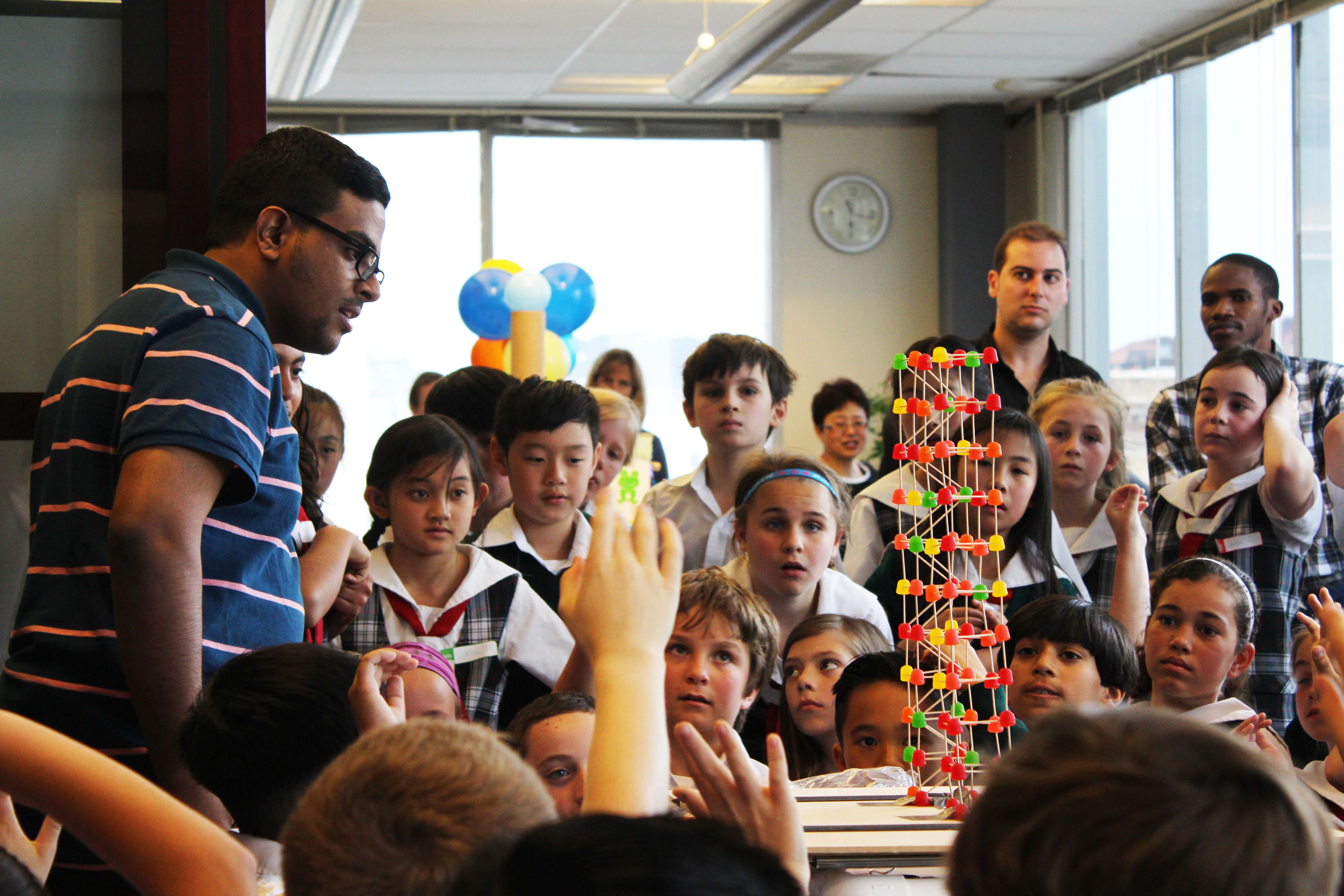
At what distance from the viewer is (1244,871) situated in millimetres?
583

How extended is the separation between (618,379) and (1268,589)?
3.18m

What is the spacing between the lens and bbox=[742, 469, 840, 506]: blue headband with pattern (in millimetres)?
2492

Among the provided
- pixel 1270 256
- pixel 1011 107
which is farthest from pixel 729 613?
pixel 1011 107

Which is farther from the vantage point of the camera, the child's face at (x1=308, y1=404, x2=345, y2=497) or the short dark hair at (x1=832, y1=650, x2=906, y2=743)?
the child's face at (x1=308, y1=404, x2=345, y2=497)

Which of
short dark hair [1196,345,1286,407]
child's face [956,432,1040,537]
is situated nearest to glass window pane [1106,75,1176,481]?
short dark hair [1196,345,1286,407]

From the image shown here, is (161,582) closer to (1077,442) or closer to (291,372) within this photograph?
(291,372)

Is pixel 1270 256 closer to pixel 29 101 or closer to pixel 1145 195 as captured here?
pixel 1145 195

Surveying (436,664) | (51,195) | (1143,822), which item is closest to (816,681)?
(436,664)

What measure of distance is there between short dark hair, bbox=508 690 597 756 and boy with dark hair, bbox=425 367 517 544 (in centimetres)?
126

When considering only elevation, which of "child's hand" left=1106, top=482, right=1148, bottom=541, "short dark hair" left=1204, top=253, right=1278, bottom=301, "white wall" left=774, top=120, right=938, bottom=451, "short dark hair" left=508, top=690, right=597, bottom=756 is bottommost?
"short dark hair" left=508, top=690, right=597, bottom=756

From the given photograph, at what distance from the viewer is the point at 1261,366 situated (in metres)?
2.88

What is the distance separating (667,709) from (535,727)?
38 cm

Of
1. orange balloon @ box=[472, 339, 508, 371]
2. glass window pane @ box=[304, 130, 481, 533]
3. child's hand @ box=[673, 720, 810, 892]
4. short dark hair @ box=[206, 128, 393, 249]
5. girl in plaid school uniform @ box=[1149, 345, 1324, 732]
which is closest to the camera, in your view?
child's hand @ box=[673, 720, 810, 892]

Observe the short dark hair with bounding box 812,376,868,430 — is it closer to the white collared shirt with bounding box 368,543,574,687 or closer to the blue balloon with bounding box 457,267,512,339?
the blue balloon with bounding box 457,267,512,339
